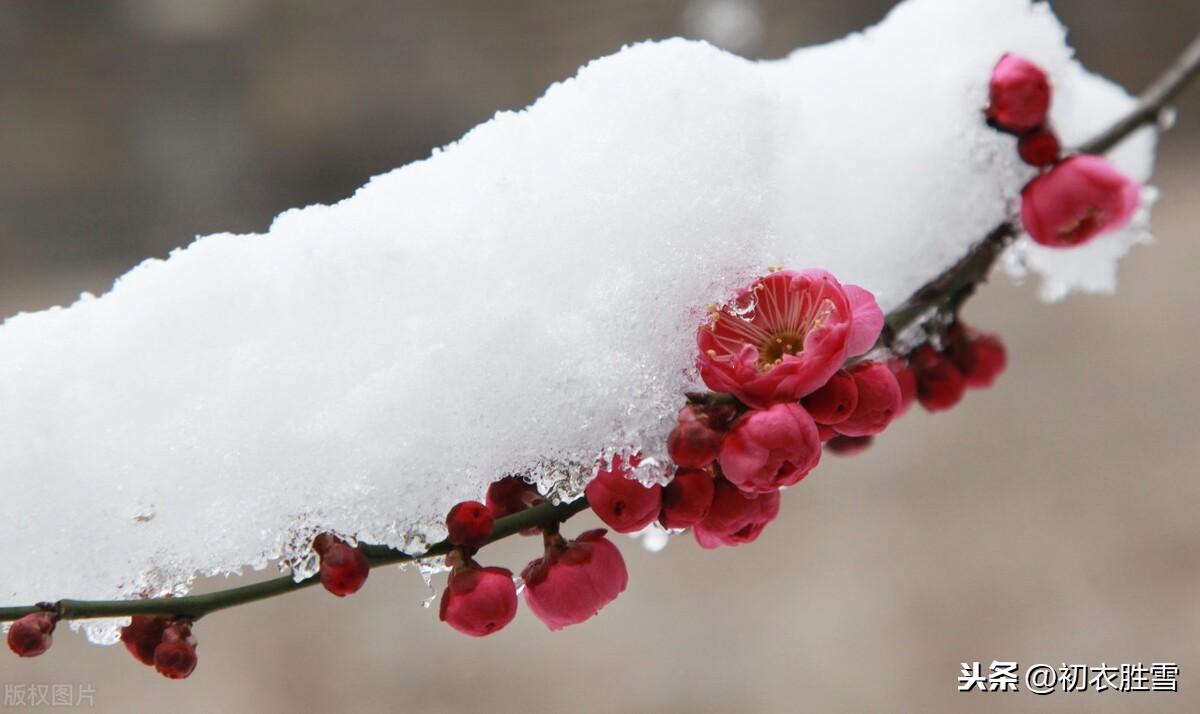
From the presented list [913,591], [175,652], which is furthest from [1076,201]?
[913,591]

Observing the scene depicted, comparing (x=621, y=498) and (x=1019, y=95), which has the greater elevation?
(x=1019, y=95)

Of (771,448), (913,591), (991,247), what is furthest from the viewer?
(913,591)

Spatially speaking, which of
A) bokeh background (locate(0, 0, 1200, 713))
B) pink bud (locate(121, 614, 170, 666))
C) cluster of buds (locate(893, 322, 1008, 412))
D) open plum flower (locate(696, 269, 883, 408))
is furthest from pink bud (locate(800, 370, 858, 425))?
bokeh background (locate(0, 0, 1200, 713))

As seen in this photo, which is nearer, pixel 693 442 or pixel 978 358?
pixel 693 442

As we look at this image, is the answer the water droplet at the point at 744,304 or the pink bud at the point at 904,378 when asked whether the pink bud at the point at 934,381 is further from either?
the water droplet at the point at 744,304

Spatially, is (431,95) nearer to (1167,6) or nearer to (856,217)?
(1167,6)

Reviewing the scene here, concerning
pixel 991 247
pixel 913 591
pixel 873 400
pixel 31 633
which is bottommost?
pixel 31 633

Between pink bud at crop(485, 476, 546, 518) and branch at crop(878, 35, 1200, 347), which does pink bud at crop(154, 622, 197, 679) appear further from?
branch at crop(878, 35, 1200, 347)

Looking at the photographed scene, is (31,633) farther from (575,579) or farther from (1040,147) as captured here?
(1040,147)
